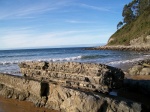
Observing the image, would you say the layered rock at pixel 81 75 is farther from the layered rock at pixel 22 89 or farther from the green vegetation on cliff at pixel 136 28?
the green vegetation on cliff at pixel 136 28

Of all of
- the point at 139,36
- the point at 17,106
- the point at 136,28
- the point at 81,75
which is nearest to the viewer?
the point at 17,106

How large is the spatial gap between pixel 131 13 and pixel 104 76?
89804 mm

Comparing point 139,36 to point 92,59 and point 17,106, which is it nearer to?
point 92,59

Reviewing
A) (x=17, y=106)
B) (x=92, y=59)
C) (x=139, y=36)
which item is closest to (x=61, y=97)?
(x=17, y=106)

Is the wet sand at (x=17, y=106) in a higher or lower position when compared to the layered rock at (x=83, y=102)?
lower

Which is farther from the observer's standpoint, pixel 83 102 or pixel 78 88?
pixel 78 88

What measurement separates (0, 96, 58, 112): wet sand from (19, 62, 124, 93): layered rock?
6.49 ft

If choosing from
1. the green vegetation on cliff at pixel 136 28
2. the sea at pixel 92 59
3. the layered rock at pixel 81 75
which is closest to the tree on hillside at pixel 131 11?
the green vegetation on cliff at pixel 136 28

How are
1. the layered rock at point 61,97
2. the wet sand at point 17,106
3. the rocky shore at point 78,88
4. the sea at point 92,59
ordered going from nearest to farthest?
the layered rock at point 61,97, the rocky shore at point 78,88, the wet sand at point 17,106, the sea at point 92,59

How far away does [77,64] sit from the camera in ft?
34.9

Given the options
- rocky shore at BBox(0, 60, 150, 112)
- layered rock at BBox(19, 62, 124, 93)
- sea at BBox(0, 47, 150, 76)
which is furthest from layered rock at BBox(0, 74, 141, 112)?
sea at BBox(0, 47, 150, 76)

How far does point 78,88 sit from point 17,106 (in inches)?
112

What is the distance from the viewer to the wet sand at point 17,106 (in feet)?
29.5

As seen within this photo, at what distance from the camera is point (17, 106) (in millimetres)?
9562
